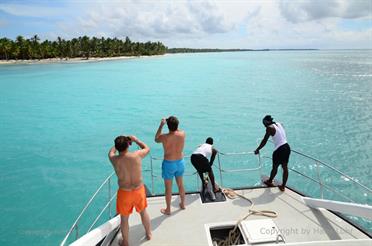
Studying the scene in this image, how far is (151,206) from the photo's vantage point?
5746mm

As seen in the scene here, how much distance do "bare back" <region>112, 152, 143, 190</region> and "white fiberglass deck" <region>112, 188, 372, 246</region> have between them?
1.17 m

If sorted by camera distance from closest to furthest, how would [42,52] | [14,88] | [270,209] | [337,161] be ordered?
[270,209]
[337,161]
[14,88]
[42,52]

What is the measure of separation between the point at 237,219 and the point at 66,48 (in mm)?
119288

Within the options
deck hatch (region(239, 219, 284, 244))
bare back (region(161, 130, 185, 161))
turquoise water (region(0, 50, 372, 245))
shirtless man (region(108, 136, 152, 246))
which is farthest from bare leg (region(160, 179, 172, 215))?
turquoise water (region(0, 50, 372, 245))

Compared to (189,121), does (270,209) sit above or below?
above

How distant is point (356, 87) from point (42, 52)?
100m

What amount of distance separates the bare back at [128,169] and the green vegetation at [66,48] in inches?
4199

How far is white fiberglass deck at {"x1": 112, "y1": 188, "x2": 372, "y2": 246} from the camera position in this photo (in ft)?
15.2

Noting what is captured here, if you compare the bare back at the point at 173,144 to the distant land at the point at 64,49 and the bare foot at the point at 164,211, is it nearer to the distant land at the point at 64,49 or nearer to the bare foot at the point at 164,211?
the bare foot at the point at 164,211

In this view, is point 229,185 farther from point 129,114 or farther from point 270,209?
point 129,114

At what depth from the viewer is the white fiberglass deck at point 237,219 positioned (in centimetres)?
462

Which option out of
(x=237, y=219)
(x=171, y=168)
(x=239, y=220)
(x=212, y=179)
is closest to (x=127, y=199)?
(x=171, y=168)

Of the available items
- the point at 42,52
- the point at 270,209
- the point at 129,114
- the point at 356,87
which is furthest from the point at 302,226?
the point at 42,52

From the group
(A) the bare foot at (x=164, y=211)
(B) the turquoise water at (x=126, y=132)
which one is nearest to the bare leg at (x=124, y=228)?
(A) the bare foot at (x=164, y=211)
